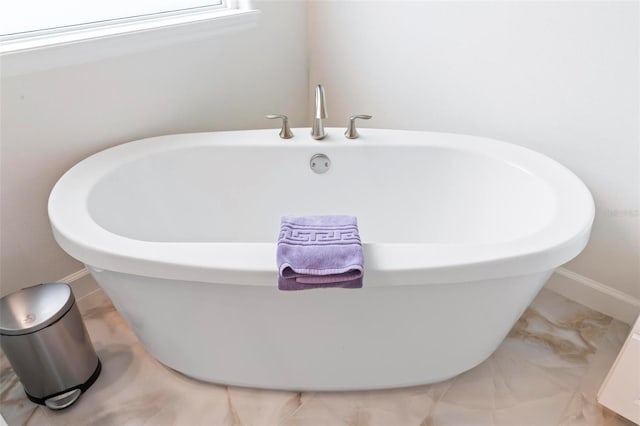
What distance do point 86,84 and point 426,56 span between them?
3.68 ft

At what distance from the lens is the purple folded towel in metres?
0.96

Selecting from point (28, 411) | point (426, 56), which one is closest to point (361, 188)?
point (426, 56)

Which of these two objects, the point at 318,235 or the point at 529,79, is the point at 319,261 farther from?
the point at 529,79

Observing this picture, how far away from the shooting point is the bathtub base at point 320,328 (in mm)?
1091

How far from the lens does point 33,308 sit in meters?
1.26

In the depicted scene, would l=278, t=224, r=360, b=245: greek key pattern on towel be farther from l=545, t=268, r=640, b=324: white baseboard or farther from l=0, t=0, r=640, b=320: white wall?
l=545, t=268, r=640, b=324: white baseboard

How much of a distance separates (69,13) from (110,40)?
0.16 metres

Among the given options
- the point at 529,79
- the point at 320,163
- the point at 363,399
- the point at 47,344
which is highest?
the point at 529,79

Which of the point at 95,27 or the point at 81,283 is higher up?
the point at 95,27

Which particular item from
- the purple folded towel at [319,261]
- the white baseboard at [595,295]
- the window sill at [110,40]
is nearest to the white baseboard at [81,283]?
the window sill at [110,40]

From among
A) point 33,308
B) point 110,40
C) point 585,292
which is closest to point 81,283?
point 33,308

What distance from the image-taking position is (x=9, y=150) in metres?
1.34

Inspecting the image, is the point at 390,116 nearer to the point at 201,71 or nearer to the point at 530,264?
the point at 201,71

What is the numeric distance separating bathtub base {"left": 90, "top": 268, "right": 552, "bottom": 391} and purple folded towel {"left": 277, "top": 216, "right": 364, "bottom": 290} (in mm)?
64
